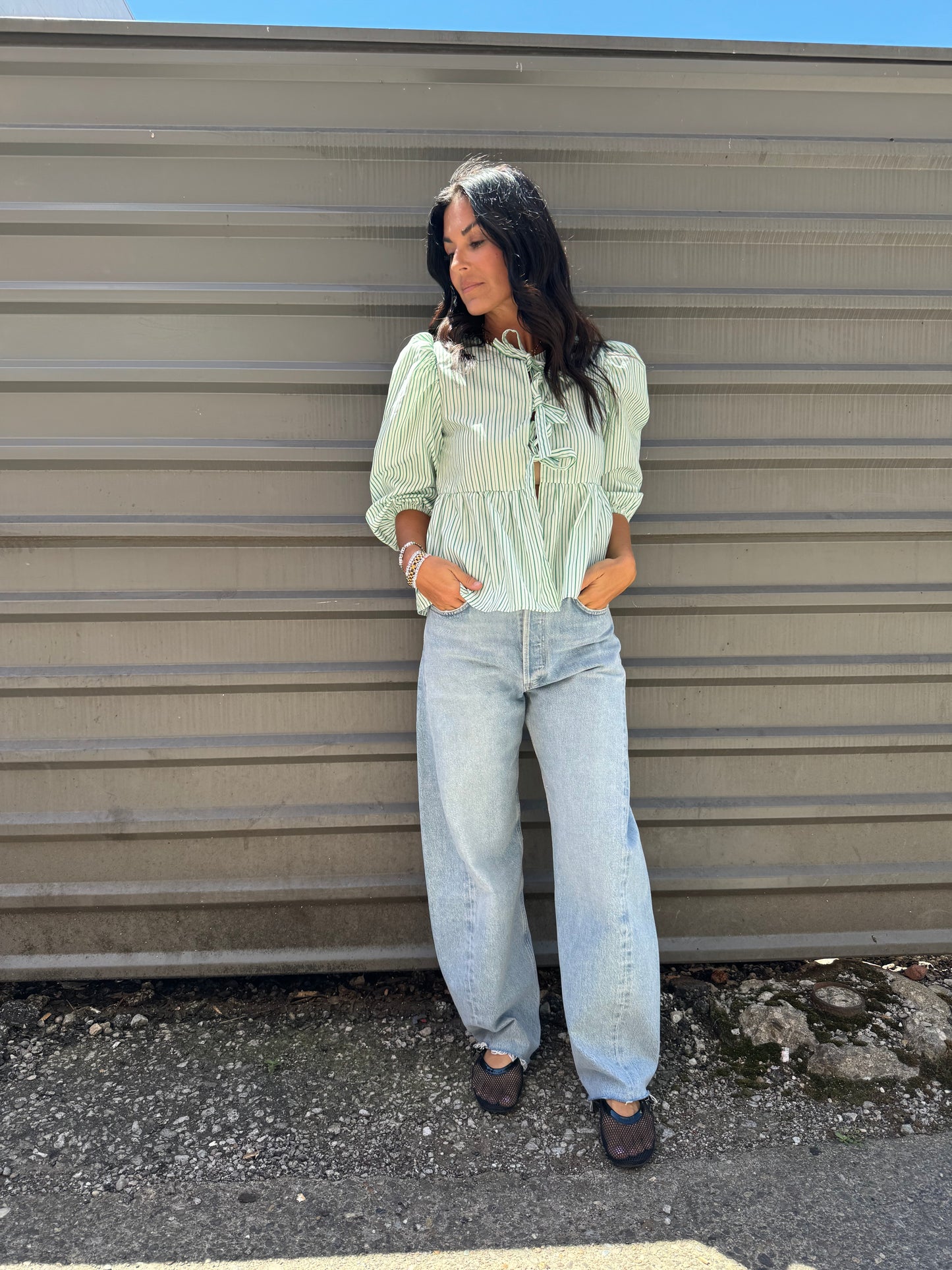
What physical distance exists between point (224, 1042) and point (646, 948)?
1226 millimetres

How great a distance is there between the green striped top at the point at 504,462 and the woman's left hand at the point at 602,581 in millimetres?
22

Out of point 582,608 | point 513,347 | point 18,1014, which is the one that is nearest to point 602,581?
point 582,608

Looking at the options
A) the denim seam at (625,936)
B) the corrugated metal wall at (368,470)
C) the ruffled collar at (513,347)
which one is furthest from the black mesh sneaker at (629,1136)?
the ruffled collar at (513,347)

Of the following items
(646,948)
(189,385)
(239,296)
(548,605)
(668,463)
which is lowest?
(646,948)

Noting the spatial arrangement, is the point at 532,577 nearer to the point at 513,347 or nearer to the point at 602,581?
the point at 602,581

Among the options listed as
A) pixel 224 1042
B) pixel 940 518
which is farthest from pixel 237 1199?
pixel 940 518

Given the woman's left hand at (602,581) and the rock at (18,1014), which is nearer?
the woman's left hand at (602,581)

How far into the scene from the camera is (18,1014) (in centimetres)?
265

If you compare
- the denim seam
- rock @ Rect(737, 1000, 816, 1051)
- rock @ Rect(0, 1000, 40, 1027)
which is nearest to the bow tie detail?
the denim seam

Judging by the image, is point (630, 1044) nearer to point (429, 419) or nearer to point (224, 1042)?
point (224, 1042)

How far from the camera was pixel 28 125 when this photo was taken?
248cm

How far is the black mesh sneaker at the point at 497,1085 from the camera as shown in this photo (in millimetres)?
2256

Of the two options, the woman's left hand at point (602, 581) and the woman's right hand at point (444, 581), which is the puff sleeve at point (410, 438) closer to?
the woman's right hand at point (444, 581)

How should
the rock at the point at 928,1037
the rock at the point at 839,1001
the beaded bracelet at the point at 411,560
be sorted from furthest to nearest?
1. the rock at the point at 839,1001
2. the rock at the point at 928,1037
3. the beaded bracelet at the point at 411,560
